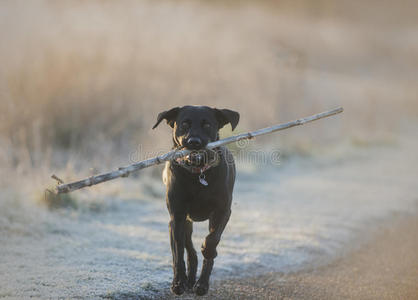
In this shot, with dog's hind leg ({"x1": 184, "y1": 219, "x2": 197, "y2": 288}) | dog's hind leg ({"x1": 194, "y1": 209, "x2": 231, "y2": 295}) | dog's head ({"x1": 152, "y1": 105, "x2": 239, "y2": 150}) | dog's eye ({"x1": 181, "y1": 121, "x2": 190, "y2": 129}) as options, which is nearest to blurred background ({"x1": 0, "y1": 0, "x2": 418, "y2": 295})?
dog's hind leg ({"x1": 184, "y1": 219, "x2": 197, "y2": 288})

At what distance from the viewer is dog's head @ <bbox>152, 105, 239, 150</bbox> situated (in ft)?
14.3

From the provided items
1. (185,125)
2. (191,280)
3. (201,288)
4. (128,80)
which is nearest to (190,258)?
(191,280)

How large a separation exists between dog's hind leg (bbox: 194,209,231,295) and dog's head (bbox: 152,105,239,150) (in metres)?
0.62

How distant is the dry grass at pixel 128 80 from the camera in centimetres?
893

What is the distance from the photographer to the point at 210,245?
4516 mm

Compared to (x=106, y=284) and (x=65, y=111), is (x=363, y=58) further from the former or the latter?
(x=106, y=284)

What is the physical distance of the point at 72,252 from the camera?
5.54m

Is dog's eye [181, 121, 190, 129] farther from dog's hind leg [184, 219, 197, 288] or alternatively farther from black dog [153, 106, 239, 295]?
dog's hind leg [184, 219, 197, 288]

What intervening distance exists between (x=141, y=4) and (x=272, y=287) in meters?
8.79

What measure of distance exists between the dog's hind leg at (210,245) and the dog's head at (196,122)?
24.4 inches

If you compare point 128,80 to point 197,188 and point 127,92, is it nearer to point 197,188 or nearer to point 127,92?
point 127,92

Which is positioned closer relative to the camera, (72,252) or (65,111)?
(72,252)

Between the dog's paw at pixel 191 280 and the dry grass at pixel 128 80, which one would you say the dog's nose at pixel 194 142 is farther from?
the dry grass at pixel 128 80

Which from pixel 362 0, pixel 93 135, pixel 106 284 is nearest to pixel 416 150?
pixel 93 135
